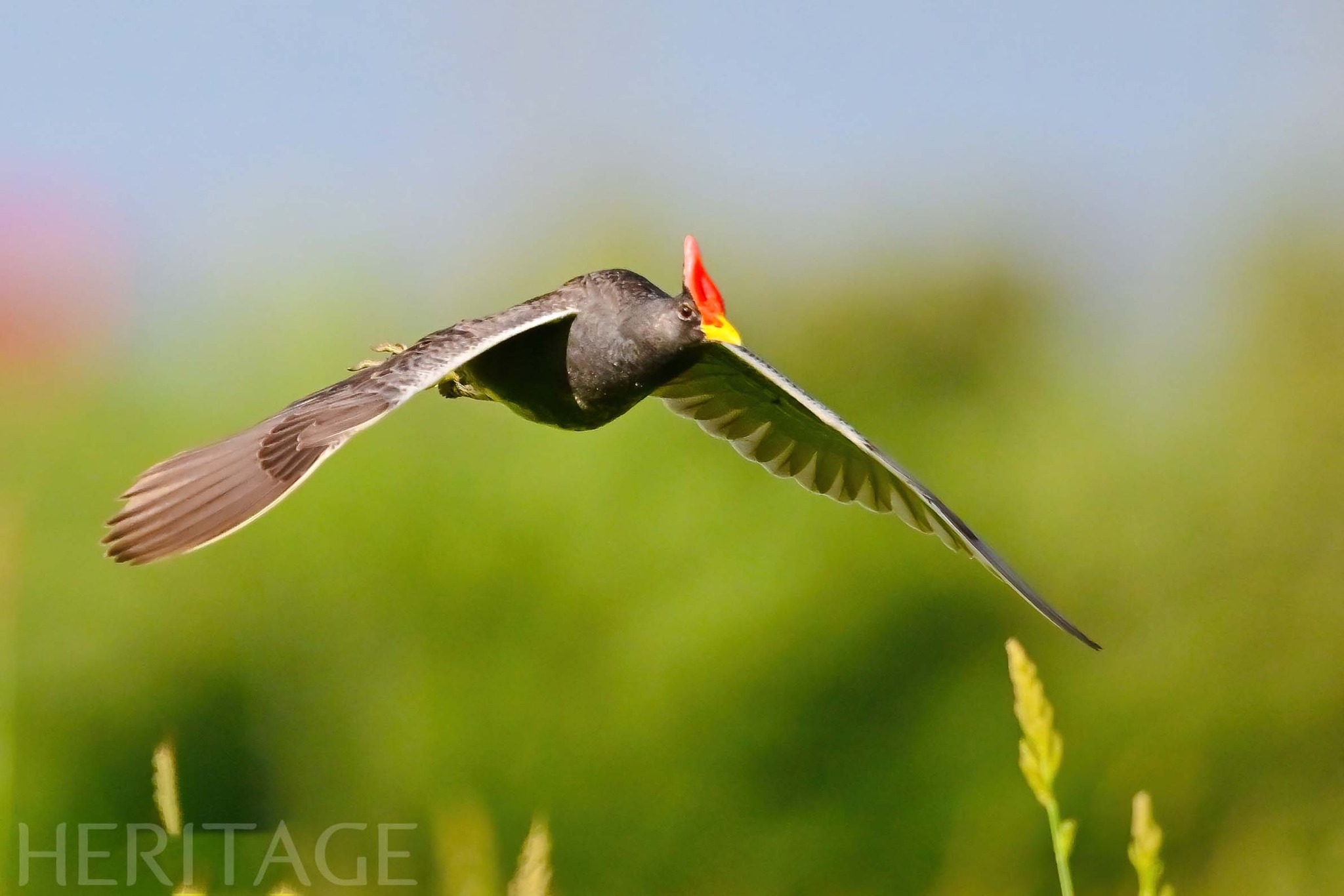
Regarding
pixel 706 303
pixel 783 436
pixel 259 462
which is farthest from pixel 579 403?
pixel 259 462

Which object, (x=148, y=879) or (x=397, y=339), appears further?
(x=397, y=339)

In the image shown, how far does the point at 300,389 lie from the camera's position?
40.9 feet

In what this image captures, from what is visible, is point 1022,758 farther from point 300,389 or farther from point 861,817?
point 300,389

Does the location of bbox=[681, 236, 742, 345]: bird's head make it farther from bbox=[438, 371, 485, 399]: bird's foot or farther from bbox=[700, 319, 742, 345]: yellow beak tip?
bbox=[438, 371, 485, 399]: bird's foot

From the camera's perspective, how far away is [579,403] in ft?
15.8

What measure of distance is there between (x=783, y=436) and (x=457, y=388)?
1237mm

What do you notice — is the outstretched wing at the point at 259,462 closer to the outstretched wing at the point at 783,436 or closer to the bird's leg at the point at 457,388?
the bird's leg at the point at 457,388

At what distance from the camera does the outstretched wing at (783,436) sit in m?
5.37

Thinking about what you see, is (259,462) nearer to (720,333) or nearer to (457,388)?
(720,333)

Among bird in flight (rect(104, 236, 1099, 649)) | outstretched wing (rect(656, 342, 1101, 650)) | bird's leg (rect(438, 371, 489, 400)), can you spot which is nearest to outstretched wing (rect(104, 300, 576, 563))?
bird in flight (rect(104, 236, 1099, 649))

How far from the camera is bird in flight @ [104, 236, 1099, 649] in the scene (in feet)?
11.8

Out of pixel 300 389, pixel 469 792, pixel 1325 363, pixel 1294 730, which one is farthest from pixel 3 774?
pixel 1325 363

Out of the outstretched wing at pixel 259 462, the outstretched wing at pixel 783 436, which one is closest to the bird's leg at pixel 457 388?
the outstretched wing at pixel 783 436

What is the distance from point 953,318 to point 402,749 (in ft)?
19.7
